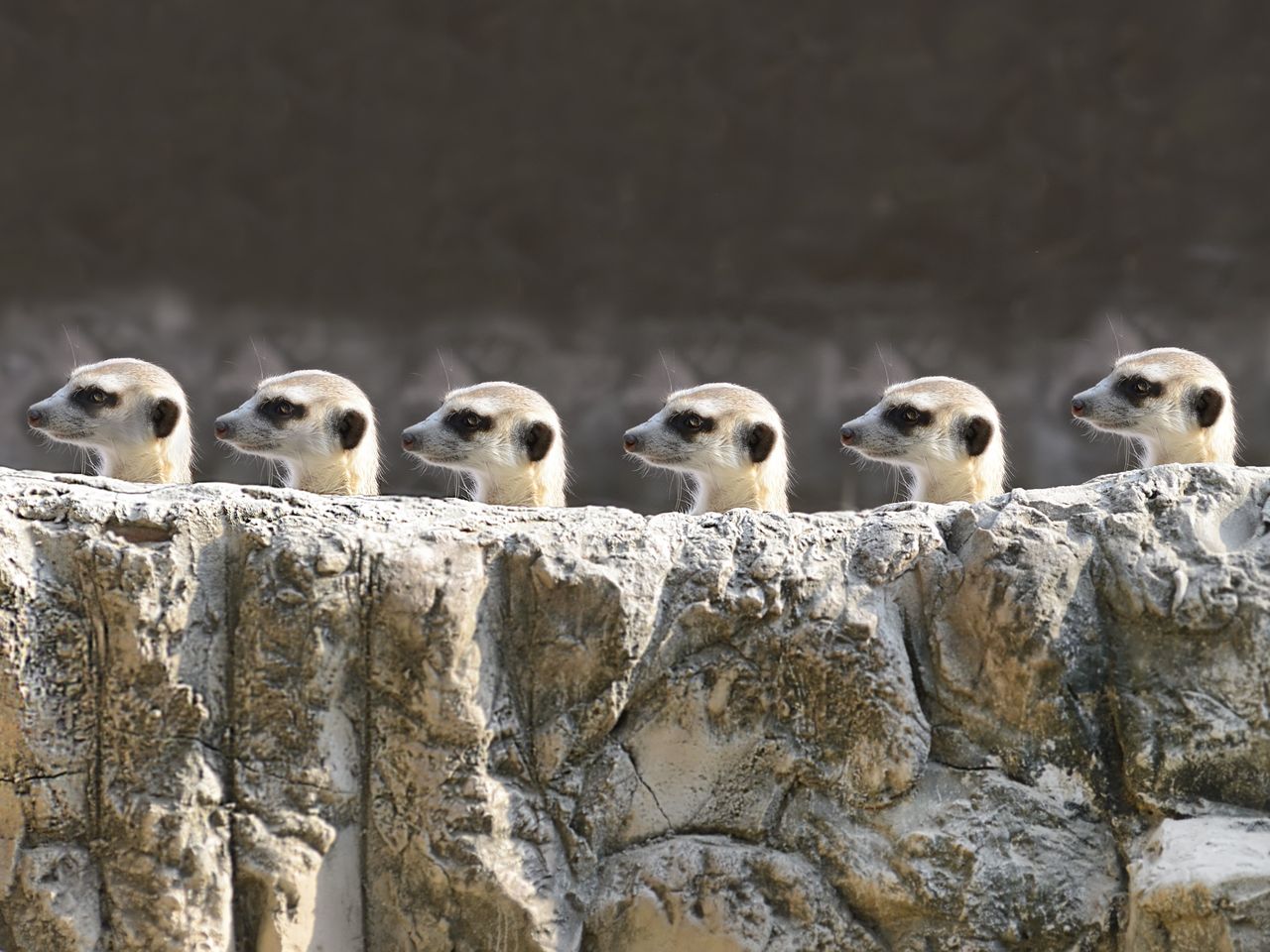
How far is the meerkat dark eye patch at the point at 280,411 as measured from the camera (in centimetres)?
510

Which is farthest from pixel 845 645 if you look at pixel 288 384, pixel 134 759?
pixel 288 384

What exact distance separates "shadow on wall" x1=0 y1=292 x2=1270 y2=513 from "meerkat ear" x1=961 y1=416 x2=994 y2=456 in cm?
141

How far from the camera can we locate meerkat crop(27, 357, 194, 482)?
511 cm

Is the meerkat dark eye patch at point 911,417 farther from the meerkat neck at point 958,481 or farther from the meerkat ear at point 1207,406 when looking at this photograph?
Result: the meerkat ear at point 1207,406

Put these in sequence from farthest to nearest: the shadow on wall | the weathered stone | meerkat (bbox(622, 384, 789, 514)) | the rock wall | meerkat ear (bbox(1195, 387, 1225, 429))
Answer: the shadow on wall
meerkat (bbox(622, 384, 789, 514))
meerkat ear (bbox(1195, 387, 1225, 429))
the rock wall
the weathered stone

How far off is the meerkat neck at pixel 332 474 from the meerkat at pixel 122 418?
371 millimetres

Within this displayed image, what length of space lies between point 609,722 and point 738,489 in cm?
212

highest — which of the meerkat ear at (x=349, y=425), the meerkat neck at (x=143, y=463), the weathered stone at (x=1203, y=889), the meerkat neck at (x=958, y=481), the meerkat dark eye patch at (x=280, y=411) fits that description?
the meerkat dark eye patch at (x=280, y=411)

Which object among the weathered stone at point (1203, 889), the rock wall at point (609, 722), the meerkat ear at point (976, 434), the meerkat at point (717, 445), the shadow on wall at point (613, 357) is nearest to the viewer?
the weathered stone at point (1203, 889)

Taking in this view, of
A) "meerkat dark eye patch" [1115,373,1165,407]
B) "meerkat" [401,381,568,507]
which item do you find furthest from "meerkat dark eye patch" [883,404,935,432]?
"meerkat" [401,381,568,507]

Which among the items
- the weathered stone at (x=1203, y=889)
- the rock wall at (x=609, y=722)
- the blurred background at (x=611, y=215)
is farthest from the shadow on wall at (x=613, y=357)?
the weathered stone at (x=1203, y=889)

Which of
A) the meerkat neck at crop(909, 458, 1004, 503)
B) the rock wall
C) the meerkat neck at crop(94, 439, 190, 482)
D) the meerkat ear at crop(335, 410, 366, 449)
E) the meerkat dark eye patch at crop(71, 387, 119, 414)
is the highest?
the meerkat dark eye patch at crop(71, 387, 119, 414)

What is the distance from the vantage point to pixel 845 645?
122 inches

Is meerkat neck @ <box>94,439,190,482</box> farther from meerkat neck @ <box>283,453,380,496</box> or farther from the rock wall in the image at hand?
the rock wall
